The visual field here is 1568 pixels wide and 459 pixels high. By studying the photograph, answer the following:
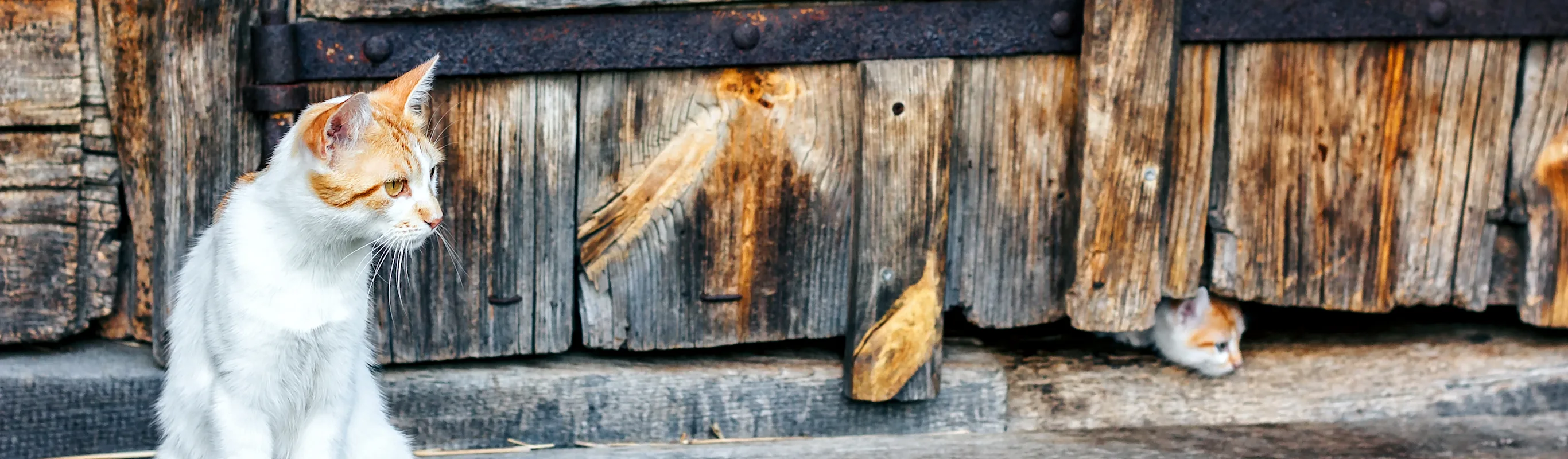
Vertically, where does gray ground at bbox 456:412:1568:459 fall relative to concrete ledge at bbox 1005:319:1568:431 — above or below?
below

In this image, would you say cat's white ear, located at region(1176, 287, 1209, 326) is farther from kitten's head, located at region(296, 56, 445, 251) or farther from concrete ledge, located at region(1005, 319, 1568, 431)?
kitten's head, located at region(296, 56, 445, 251)

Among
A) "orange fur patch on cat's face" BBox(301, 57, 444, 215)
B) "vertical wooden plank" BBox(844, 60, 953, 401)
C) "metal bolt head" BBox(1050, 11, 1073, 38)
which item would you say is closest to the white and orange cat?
"orange fur patch on cat's face" BBox(301, 57, 444, 215)

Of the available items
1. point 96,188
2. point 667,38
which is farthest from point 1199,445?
point 96,188

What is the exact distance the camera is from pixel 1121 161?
249cm

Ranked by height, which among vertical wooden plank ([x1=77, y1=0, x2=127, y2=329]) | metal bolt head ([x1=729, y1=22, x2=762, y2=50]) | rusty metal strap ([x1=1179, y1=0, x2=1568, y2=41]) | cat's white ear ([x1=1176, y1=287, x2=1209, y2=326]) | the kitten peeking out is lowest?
the kitten peeking out

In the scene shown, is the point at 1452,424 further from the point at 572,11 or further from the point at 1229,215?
the point at 572,11

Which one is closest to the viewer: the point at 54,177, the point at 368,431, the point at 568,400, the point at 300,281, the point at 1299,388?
the point at 300,281

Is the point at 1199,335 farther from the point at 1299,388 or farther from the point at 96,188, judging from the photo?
the point at 96,188

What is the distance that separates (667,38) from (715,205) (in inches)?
15.0

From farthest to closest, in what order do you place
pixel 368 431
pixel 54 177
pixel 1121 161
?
pixel 1121 161, pixel 54 177, pixel 368 431

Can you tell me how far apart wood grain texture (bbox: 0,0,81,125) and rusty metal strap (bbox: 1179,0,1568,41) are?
2.25 metres

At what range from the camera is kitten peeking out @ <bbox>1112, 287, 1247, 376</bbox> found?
109 inches

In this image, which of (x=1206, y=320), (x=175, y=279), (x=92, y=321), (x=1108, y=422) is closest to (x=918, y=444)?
(x=1108, y=422)

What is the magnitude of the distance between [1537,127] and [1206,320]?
0.82 metres
